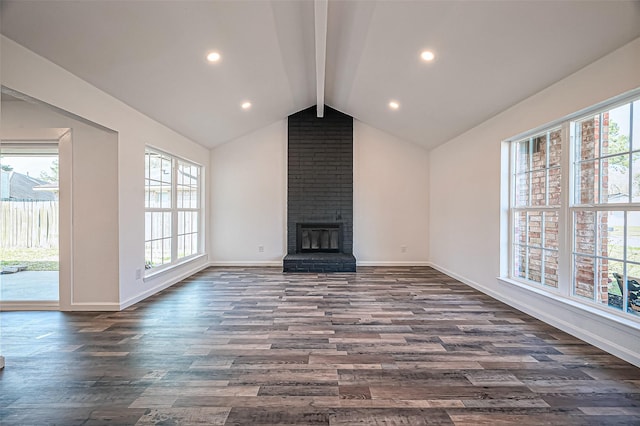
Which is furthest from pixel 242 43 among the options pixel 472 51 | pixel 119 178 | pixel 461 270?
pixel 461 270

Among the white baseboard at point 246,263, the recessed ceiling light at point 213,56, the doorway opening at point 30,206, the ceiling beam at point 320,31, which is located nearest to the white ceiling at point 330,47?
the recessed ceiling light at point 213,56

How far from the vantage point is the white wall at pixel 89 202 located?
3.52 metres

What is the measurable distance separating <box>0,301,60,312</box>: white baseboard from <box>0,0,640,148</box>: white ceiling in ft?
8.43

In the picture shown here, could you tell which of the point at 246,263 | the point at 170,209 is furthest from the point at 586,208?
the point at 246,263

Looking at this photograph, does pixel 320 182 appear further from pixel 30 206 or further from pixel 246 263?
pixel 30 206

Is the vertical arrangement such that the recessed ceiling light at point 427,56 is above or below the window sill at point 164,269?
above

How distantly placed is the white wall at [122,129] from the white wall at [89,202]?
0.28 feet

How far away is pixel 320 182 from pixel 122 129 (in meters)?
3.72

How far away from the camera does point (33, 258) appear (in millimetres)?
3773

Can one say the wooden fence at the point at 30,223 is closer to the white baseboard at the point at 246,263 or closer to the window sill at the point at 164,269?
the window sill at the point at 164,269

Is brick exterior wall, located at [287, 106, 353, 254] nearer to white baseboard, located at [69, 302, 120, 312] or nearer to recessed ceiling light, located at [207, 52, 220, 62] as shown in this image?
recessed ceiling light, located at [207, 52, 220, 62]

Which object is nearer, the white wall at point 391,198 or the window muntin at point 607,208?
the window muntin at point 607,208

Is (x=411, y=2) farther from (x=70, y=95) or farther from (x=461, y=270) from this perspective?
(x=461, y=270)

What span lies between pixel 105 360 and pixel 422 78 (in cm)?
437
